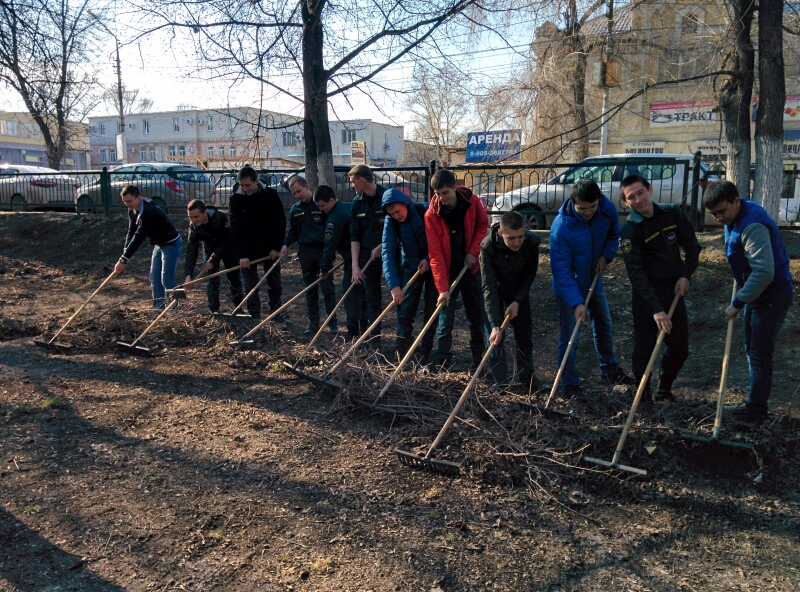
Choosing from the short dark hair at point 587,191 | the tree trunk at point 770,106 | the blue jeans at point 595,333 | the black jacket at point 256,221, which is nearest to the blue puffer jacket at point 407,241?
the blue jeans at point 595,333

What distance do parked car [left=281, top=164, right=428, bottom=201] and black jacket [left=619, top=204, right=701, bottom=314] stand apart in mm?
4988

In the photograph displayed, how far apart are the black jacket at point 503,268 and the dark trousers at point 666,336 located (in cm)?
72

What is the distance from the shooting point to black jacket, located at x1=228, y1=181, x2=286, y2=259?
6.40 meters

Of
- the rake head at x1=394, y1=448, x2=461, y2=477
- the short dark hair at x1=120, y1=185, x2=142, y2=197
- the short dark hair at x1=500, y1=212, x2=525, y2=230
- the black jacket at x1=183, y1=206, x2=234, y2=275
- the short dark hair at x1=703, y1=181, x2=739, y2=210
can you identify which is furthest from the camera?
the black jacket at x1=183, y1=206, x2=234, y2=275

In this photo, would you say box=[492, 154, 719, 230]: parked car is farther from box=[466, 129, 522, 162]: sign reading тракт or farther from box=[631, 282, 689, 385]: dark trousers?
box=[466, 129, 522, 162]: sign reading тракт

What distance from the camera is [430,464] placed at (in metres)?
3.49

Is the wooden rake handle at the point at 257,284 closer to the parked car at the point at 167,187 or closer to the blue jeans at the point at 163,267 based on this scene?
the blue jeans at the point at 163,267

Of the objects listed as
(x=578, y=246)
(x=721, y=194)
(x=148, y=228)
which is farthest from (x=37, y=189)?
(x=721, y=194)

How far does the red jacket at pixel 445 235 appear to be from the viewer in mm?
4656

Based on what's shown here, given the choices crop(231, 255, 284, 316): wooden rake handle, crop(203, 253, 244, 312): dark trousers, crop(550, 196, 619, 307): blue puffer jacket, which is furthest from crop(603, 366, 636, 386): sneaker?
crop(203, 253, 244, 312): dark trousers

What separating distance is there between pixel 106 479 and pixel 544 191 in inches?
291

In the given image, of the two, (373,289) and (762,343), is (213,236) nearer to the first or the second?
(373,289)

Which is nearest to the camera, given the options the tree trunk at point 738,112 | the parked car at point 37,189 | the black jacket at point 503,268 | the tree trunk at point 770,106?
the black jacket at point 503,268

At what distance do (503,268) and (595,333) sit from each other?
869 mm
